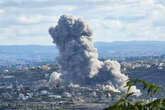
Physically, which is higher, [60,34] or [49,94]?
[60,34]

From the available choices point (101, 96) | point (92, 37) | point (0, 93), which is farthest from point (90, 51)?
point (0, 93)

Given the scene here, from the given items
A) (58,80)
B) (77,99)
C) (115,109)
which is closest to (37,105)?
(77,99)

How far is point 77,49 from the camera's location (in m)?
155

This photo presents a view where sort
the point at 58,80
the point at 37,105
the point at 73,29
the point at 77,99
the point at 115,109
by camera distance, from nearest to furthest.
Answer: the point at 115,109, the point at 37,105, the point at 77,99, the point at 73,29, the point at 58,80

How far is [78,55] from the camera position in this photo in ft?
506

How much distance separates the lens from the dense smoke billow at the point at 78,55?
507 feet

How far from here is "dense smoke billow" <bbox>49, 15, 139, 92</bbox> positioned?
154m

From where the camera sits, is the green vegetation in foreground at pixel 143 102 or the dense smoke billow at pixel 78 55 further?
the dense smoke billow at pixel 78 55

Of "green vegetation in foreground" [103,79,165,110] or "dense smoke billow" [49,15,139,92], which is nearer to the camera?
"green vegetation in foreground" [103,79,165,110]

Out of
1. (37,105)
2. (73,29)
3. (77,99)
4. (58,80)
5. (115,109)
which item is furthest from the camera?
(58,80)

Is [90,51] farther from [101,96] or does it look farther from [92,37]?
[101,96]

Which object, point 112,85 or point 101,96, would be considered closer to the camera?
point 101,96

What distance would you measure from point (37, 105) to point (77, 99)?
17.1 meters

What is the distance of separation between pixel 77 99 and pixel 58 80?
25881 millimetres
